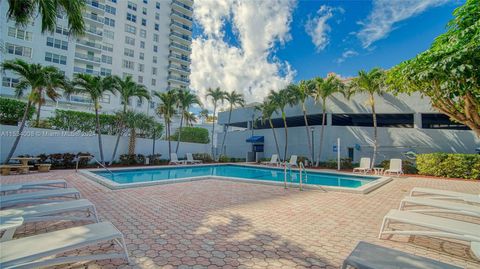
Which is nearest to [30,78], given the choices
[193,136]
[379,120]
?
[193,136]

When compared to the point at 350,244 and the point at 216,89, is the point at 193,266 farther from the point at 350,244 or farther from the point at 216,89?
the point at 216,89

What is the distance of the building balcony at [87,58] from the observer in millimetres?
39438

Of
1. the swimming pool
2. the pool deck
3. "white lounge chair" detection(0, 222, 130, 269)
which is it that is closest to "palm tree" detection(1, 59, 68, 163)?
the swimming pool

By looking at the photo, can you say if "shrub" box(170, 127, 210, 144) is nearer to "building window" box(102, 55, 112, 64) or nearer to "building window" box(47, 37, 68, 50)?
"building window" box(102, 55, 112, 64)

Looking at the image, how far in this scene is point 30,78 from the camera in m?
13.8

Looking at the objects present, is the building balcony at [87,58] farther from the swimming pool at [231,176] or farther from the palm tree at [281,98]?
the palm tree at [281,98]

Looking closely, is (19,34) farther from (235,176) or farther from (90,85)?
(235,176)

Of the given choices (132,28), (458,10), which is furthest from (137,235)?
(132,28)

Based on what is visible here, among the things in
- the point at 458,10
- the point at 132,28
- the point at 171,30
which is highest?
the point at 171,30

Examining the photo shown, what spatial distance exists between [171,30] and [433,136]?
53870 millimetres

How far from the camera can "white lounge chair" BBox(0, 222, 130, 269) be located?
7.35 feet

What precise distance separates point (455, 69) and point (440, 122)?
2351 centimetres

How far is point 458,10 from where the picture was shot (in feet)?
16.6

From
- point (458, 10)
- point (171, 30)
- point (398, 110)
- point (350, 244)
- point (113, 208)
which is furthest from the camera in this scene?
point (171, 30)
